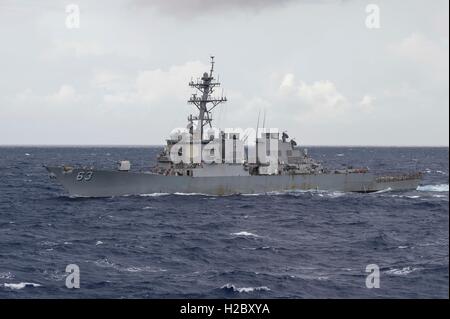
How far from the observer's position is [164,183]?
46688 millimetres

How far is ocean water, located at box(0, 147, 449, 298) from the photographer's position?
783 inches

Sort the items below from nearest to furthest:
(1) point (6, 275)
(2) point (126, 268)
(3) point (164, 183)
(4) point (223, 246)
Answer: (1) point (6, 275) < (2) point (126, 268) < (4) point (223, 246) < (3) point (164, 183)

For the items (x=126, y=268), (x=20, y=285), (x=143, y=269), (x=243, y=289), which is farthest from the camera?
(x=126, y=268)

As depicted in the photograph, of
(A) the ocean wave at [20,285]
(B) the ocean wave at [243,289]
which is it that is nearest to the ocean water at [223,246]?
(B) the ocean wave at [243,289]

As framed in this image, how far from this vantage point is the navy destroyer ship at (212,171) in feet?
153

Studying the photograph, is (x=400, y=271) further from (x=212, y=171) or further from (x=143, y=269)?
(x=212, y=171)

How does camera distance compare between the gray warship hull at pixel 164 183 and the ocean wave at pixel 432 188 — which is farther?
the ocean wave at pixel 432 188

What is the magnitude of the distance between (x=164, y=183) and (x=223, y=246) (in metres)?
19.4

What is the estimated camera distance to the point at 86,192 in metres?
47.2

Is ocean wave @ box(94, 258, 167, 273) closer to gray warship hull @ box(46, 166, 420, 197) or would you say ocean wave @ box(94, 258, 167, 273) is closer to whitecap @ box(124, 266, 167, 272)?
whitecap @ box(124, 266, 167, 272)

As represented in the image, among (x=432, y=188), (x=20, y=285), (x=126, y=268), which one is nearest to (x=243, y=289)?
(x=126, y=268)

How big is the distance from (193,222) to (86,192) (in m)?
14.8

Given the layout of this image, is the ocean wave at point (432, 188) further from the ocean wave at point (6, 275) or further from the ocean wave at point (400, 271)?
the ocean wave at point (6, 275)

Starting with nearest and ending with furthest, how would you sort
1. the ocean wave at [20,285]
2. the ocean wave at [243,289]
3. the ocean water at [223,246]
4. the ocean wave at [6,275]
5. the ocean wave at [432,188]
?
1. the ocean wave at [243,289]
2. the ocean water at [223,246]
3. the ocean wave at [20,285]
4. the ocean wave at [6,275]
5. the ocean wave at [432,188]
